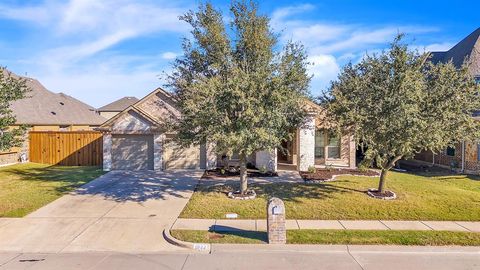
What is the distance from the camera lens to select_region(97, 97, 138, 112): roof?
4981 centimetres

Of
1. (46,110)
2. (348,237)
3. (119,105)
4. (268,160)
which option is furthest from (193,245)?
(119,105)

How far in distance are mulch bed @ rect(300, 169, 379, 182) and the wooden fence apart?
1386 cm

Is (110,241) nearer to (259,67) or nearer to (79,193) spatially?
(79,193)

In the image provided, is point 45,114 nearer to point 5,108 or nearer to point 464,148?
point 5,108

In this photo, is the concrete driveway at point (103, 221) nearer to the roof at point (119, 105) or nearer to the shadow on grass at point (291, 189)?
the shadow on grass at point (291, 189)

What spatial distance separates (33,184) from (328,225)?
43.3 feet

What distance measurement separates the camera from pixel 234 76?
11133 millimetres

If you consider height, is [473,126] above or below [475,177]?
above

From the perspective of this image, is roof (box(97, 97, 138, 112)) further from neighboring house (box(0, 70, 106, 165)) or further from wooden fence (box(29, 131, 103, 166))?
wooden fence (box(29, 131, 103, 166))

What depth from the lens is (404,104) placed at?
10.8 m

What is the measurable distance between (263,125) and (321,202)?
3.51 m

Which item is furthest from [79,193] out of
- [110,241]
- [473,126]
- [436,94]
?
[473,126]

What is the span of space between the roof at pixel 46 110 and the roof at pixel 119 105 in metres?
15.8

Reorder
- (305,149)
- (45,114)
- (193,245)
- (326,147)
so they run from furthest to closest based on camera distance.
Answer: (45,114) < (326,147) < (305,149) < (193,245)
